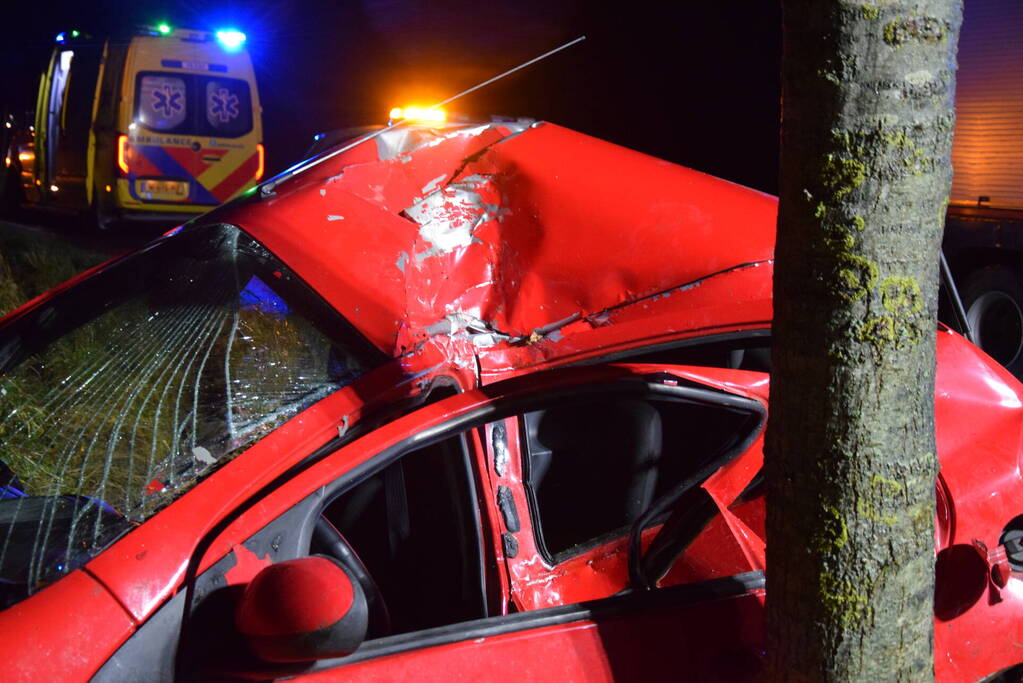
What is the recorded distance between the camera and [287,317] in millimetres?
2359

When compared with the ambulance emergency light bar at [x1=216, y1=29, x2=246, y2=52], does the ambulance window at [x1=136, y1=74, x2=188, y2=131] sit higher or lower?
lower

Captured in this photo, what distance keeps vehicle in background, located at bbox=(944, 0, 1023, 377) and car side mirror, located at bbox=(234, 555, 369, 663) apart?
5.53 meters

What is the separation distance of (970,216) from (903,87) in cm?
516

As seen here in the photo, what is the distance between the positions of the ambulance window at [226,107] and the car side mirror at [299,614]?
28.3ft

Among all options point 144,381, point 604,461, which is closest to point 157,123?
point 144,381

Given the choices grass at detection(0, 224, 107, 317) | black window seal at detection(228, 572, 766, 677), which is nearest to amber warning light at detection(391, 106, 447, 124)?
black window seal at detection(228, 572, 766, 677)

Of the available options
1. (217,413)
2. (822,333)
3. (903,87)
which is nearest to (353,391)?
(217,413)

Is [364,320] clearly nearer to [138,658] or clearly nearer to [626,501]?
[626,501]

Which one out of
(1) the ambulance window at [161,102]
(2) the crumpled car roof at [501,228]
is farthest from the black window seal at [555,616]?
(1) the ambulance window at [161,102]

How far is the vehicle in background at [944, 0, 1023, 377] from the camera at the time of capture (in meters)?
5.94

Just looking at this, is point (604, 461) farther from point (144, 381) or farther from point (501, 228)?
point (144, 381)

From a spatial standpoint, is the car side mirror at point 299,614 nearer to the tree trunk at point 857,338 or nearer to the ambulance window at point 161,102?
the tree trunk at point 857,338

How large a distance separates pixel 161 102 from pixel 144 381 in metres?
7.78

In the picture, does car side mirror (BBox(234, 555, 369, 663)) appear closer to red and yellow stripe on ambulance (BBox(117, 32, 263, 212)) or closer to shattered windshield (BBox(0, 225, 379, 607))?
shattered windshield (BBox(0, 225, 379, 607))
